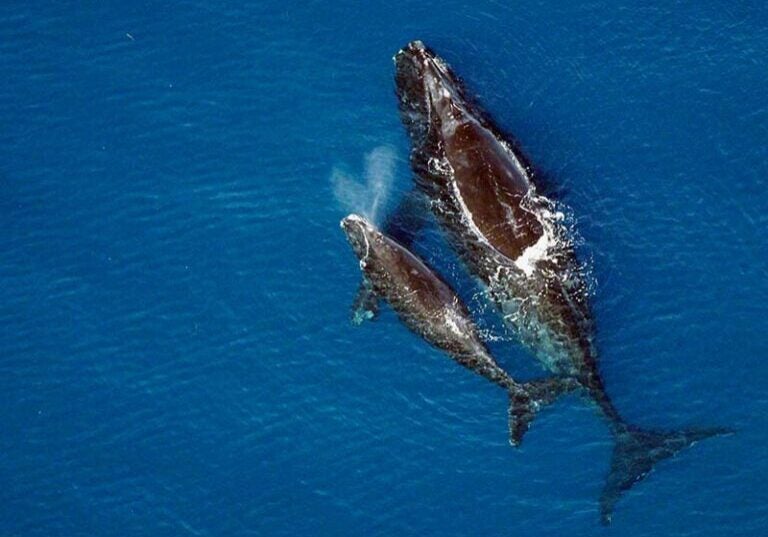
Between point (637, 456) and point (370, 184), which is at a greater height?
point (370, 184)

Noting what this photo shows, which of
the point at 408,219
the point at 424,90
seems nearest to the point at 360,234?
the point at 408,219

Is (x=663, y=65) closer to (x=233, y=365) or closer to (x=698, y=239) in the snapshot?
(x=698, y=239)

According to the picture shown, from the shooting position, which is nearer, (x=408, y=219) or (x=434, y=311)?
(x=434, y=311)

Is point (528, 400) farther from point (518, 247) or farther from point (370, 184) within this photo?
point (370, 184)

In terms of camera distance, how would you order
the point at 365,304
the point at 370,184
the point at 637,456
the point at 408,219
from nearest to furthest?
the point at 637,456
the point at 365,304
the point at 408,219
the point at 370,184

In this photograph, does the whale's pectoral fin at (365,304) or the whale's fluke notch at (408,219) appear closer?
the whale's pectoral fin at (365,304)

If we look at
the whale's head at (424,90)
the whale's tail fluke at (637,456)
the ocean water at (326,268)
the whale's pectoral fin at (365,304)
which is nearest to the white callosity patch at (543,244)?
the ocean water at (326,268)

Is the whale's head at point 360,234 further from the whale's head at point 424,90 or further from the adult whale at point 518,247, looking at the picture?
the whale's head at point 424,90
